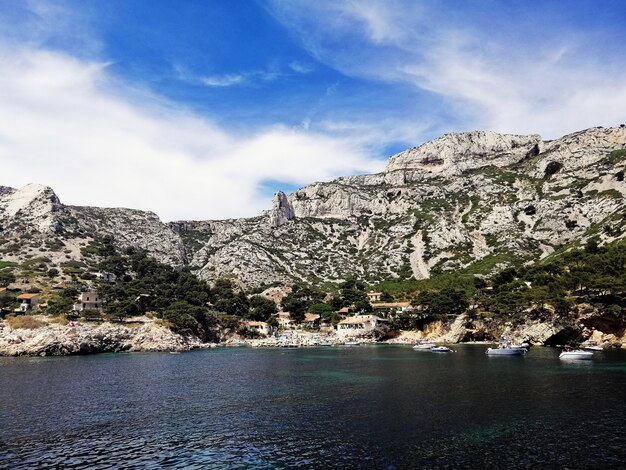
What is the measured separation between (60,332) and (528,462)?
97.6 meters

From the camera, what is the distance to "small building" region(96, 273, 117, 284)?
144 m

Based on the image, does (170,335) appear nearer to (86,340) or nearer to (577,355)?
(86,340)

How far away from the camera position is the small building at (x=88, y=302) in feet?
373

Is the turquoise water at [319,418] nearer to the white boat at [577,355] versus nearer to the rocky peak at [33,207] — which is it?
the white boat at [577,355]

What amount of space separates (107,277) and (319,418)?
135 m

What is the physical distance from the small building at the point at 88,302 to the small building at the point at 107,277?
987 inches

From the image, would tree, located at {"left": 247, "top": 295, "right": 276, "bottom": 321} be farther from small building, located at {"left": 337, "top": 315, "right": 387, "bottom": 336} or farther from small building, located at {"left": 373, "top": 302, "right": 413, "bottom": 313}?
small building, located at {"left": 373, "top": 302, "right": 413, "bottom": 313}

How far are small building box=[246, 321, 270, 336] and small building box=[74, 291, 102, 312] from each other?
44.7 metres

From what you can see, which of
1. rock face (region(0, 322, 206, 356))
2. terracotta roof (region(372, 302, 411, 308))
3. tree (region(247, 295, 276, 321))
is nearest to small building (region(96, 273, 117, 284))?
rock face (region(0, 322, 206, 356))

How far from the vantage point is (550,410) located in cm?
3500

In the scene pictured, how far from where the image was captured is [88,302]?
116 m

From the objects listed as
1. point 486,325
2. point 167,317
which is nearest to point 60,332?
point 167,317

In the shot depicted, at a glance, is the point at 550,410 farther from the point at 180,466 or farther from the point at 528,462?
the point at 180,466

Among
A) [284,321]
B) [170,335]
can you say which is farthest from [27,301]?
[284,321]
